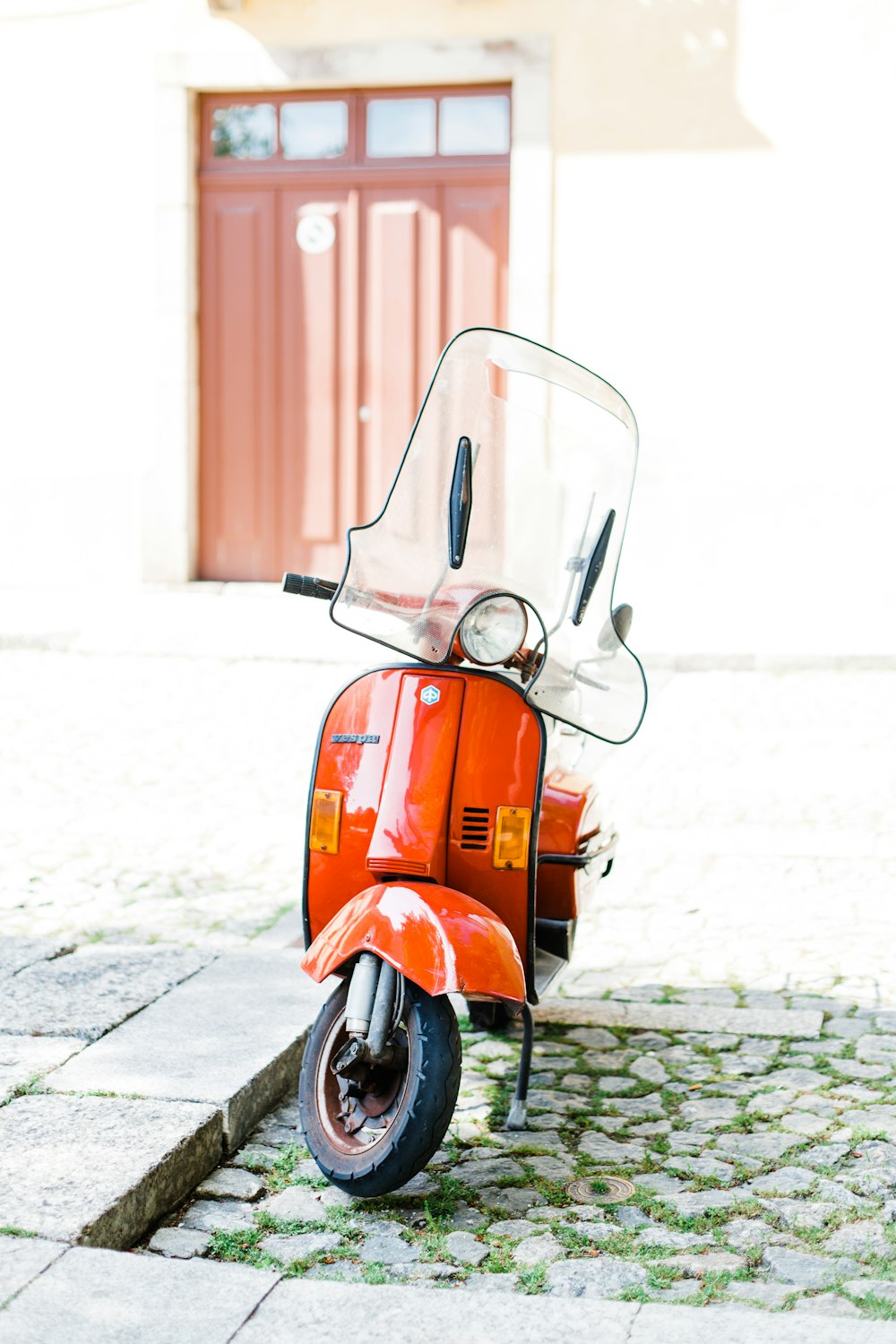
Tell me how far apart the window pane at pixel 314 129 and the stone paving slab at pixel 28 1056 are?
26.4 feet

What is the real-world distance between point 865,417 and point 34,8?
6.15 metres

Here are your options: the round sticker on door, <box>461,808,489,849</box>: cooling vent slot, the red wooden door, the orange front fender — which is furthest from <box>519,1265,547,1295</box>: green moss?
the round sticker on door

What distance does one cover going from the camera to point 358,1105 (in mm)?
2959

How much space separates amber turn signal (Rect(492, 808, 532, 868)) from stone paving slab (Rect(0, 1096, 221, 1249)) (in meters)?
0.78

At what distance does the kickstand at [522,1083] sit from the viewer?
10.8 feet

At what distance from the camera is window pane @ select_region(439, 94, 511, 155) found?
32.7 ft

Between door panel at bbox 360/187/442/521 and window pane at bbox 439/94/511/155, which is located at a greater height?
window pane at bbox 439/94/511/155

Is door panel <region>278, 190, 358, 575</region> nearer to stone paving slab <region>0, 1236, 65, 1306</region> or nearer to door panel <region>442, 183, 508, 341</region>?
door panel <region>442, 183, 508, 341</region>

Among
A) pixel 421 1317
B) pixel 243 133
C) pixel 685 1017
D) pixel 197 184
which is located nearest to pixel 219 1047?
pixel 421 1317

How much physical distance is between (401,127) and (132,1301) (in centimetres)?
905

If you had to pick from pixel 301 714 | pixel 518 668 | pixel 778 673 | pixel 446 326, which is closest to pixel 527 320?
pixel 446 326

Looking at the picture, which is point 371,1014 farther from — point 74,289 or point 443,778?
point 74,289

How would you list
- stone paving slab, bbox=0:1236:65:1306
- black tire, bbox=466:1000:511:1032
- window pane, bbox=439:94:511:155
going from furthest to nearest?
window pane, bbox=439:94:511:155 → black tire, bbox=466:1000:511:1032 → stone paving slab, bbox=0:1236:65:1306

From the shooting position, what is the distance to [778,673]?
8758 millimetres
